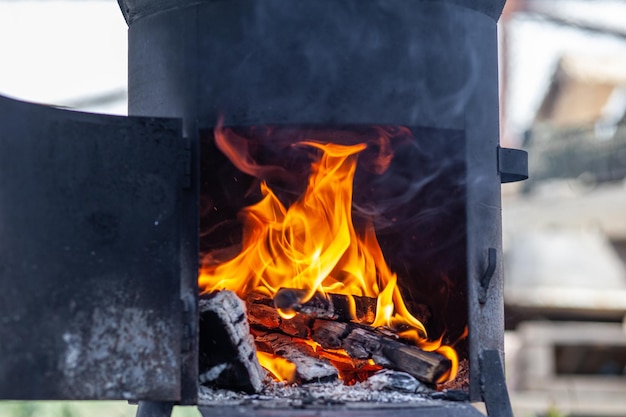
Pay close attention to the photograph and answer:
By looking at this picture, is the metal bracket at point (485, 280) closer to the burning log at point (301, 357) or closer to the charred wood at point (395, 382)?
the charred wood at point (395, 382)

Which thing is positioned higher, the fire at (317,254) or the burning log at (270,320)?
the fire at (317,254)

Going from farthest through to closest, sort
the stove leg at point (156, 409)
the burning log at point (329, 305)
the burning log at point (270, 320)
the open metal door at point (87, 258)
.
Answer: the burning log at point (270, 320) → the burning log at point (329, 305) → the stove leg at point (156, 409) → the open metal door at point (87, 258)

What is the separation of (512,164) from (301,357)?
93 centimetres

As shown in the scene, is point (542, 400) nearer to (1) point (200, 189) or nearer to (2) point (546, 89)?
(1) point (200, 189)

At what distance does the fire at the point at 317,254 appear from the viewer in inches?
121

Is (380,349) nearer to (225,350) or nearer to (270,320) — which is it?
(270,320)

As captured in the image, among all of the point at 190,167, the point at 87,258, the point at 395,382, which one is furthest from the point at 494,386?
the point at 87,258

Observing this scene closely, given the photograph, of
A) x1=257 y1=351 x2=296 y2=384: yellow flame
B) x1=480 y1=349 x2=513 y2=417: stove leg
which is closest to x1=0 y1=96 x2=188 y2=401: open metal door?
x1=257 y1=351 x2=296 y2=384: yellow flame

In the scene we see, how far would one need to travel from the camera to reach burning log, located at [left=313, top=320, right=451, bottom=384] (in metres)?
2.87

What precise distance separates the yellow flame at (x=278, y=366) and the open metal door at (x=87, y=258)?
44cm

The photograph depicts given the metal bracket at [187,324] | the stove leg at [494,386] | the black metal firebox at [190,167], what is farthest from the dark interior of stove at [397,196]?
the metal bracket at [187,324]

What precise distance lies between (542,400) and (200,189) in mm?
4784

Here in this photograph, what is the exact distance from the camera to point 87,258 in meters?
2.52

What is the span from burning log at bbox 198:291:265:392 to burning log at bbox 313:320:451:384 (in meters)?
0.32
